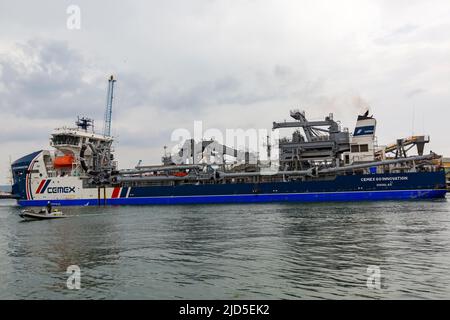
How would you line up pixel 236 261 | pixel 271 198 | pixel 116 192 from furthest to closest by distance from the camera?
pixel 116 192 → pixel 271 198 → pixel 236 261

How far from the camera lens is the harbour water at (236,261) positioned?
42.8 ft

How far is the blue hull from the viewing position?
178 ft

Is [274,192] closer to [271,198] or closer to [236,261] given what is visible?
[271,198]

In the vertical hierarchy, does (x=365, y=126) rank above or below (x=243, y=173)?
above

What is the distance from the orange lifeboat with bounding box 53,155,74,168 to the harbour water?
35.5 metres

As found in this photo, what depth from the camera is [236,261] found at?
17.3 m

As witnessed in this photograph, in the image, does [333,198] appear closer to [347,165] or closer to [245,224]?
[347,165]

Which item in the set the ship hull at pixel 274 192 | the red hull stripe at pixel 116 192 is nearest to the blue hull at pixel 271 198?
the ship hull at pixel 274 192

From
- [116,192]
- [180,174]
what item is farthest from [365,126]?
[116,192]

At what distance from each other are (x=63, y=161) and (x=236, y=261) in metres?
54.5

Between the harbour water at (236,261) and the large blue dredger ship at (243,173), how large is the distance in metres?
25.4

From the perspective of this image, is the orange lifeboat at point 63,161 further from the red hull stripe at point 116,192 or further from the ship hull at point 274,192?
the red hull stripe at point 116,192

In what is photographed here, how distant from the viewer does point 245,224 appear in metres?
30.9

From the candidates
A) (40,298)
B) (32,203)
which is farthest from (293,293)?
(32,203)
